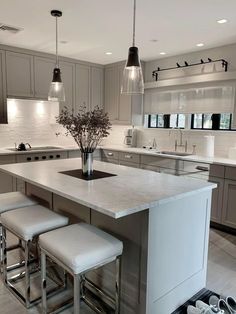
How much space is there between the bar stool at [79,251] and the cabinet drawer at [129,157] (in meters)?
2.69

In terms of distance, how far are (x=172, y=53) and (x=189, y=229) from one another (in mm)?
3313

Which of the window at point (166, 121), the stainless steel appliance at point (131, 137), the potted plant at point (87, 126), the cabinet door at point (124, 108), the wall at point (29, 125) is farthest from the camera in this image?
the stainless steel appliance at point (131, 137)

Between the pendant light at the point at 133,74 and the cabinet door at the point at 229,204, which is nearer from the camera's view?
the pendant light at the point at 133,74

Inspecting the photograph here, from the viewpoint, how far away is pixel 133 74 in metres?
2.26

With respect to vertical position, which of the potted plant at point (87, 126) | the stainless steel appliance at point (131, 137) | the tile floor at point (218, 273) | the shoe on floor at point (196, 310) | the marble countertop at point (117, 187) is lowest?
the tile floor at point (218, 273)

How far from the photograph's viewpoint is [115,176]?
2475mm

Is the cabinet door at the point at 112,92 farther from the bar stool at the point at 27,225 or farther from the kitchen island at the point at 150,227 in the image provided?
the bar stool at the point at 27,225

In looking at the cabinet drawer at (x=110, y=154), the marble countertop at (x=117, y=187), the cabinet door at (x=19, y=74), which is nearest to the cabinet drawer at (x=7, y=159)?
the cabinet door at (x=19, y=74)

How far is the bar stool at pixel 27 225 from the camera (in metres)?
2.03

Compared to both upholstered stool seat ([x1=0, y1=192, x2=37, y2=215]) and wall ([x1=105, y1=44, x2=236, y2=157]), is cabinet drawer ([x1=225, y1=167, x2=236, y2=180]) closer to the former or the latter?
→ wall ([x1=105, y1=44, x2=236, y2=157])

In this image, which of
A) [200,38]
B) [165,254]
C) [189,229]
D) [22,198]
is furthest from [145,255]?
[200,38]

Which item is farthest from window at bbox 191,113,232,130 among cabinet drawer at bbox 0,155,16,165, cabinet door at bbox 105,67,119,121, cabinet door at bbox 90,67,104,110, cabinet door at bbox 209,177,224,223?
cabinet drawer at bbox 0,155,16,165

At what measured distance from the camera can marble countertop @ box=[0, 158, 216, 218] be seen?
1625mm

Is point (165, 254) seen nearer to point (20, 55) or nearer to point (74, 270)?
point (74, 270)
